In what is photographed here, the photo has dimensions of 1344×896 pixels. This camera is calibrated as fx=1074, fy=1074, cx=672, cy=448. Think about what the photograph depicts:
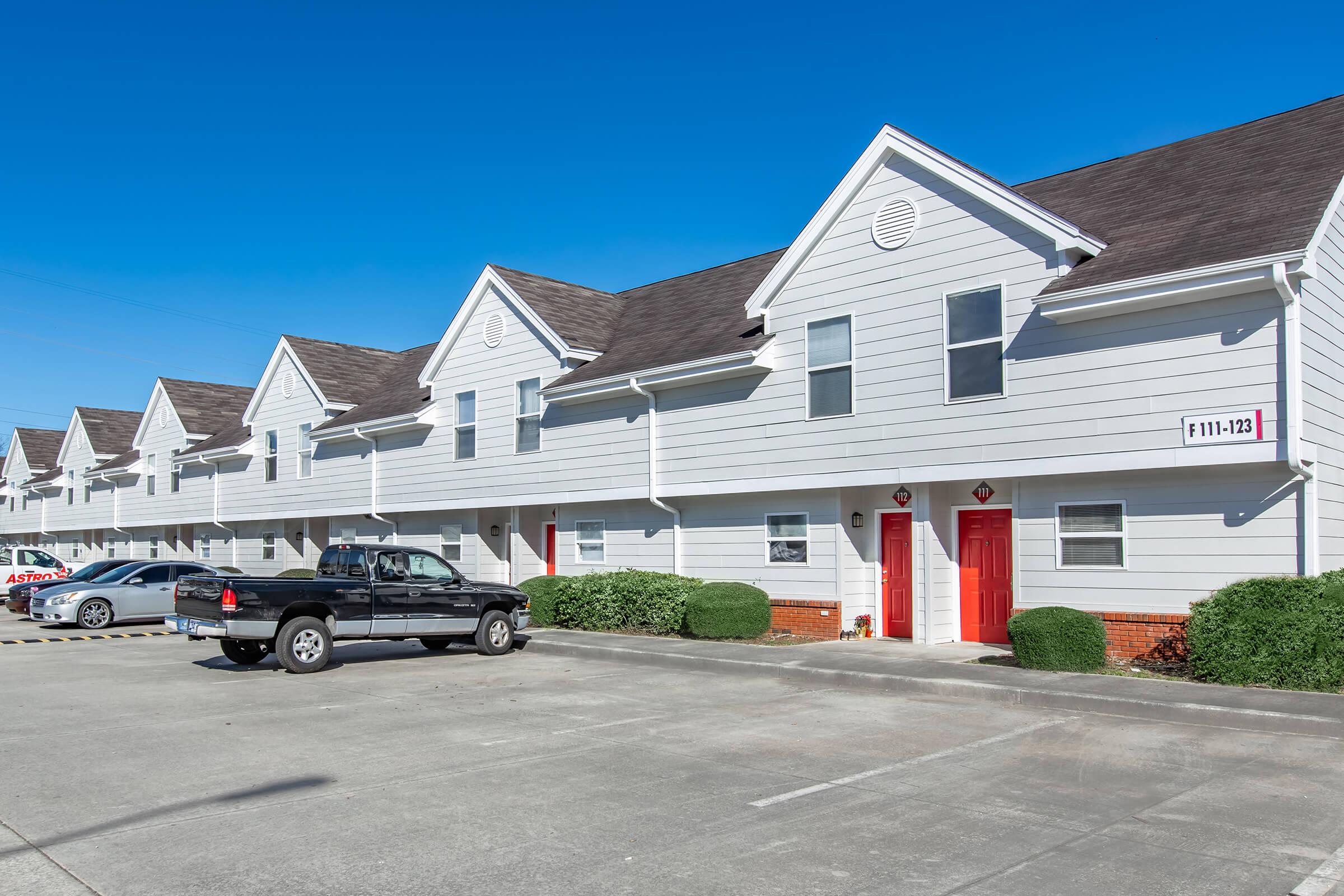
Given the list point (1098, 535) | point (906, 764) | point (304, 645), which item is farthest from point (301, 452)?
point (906, 764)

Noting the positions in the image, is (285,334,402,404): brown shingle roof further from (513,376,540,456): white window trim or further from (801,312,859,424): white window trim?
(801,312,859,424): white window trim

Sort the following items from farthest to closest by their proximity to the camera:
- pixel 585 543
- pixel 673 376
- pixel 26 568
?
pixel 26 568
pixel 585 543
pixel 673 376

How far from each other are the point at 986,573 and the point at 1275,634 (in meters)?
5.15

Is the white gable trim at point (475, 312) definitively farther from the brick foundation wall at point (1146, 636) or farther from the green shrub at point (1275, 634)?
the green shrub at point (1275, 634)

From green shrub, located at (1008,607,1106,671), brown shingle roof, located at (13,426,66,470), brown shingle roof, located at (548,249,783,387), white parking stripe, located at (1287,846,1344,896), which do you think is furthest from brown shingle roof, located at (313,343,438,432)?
brown shingle roof, located at (13,426,66,470)

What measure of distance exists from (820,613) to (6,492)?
182 ft

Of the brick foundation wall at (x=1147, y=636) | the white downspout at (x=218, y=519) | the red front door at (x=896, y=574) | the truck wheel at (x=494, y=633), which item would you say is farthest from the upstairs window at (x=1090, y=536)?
the white downspout at (x=218, y=519)

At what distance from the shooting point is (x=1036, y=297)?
14352 millimetres

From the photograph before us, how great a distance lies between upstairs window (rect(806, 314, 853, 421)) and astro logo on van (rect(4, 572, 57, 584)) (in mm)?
25210

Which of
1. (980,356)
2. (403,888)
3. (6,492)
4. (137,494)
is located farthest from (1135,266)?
(6,492)

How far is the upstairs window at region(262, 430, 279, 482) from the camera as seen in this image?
33.9 m

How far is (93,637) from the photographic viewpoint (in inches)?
861

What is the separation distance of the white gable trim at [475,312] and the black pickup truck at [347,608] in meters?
6.87

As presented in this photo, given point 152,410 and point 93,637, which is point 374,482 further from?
point 152,410
